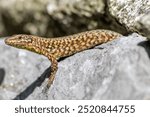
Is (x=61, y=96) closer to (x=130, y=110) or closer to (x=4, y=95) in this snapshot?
(x=130, y=110)

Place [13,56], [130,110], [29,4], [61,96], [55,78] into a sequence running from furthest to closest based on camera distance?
[29,4] → [13,56] → [55,78] → [61,96] → [130,110]

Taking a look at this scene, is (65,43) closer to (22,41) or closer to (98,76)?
(22,41)

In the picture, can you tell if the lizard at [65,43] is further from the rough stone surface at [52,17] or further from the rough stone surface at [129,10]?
the rough stone surface at [52,17]

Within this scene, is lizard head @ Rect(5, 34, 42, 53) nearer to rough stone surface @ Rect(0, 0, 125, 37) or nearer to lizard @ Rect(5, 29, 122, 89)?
lizard @ Rect(5, 29, 122, 89)

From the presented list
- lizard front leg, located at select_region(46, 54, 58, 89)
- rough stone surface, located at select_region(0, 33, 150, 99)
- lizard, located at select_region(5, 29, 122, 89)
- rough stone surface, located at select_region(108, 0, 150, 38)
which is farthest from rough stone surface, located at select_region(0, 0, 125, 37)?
lizard front leg, located at select_region(46, 54, 58, 89)

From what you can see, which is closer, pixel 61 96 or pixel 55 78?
pixel 61 96

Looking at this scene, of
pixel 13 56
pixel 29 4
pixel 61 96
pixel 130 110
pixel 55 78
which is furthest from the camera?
pixel 29 4

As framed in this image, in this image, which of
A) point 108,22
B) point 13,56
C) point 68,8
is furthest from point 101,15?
point 13,56
